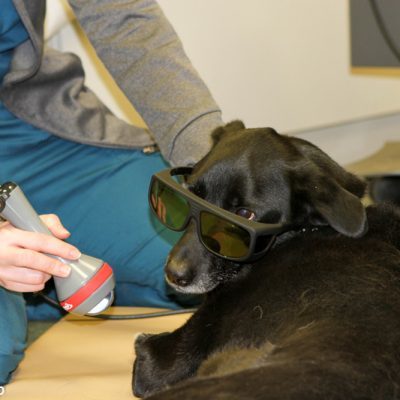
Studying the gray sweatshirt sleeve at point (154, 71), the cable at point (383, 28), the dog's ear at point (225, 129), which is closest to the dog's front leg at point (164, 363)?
the dog's ear at point (225, 129)

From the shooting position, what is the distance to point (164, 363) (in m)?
1.22

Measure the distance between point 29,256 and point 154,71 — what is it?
0.74 m

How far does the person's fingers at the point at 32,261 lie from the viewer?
121cm

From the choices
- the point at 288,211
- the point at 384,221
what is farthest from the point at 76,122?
the point at 384,221

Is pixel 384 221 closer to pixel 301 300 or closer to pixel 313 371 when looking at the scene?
pixel 301 300

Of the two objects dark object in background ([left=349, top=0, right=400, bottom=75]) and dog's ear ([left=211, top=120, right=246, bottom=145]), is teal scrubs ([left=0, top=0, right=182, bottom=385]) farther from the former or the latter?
dark object in background ([left=349, top=0, right=400, bottom=75])

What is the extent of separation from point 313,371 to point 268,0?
247 cm

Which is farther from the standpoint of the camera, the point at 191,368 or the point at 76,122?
the point at 76,122

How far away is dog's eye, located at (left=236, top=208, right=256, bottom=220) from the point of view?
1.23 m

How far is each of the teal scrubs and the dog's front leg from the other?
512mm

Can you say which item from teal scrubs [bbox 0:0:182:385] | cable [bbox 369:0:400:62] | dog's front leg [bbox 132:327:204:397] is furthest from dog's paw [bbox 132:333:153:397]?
cable [bbox 369:0:400:62]

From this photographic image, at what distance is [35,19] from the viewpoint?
1.72m

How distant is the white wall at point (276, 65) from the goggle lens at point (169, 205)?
1.34 meters

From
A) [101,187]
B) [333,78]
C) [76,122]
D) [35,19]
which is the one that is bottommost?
[333,78]
